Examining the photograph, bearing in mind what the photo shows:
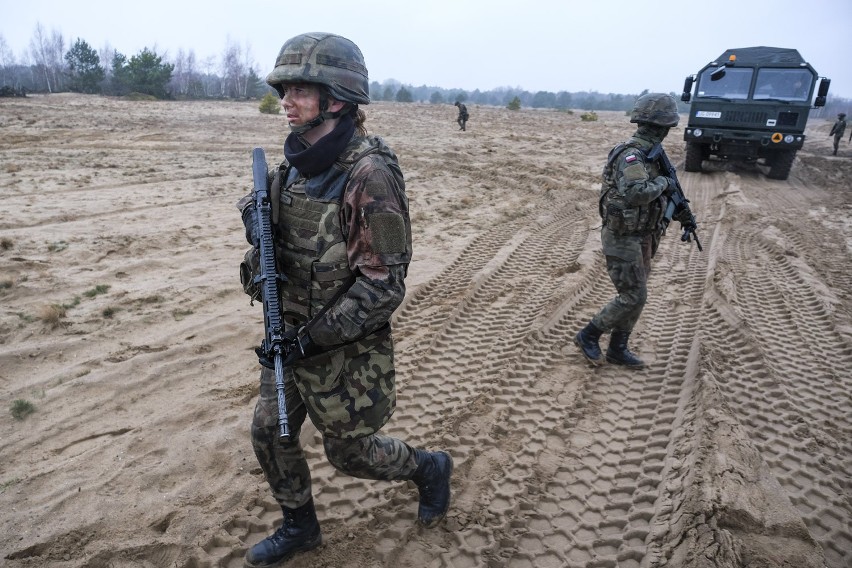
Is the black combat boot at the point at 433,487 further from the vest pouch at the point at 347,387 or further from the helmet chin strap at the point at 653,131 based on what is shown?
the helmet chin strap at the point at 653,131

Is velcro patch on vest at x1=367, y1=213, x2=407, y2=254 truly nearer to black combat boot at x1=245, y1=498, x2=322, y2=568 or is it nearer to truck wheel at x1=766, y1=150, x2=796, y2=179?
black combat boot at x1=245, y1=498, x2=322, y2=568

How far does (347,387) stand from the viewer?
196cm

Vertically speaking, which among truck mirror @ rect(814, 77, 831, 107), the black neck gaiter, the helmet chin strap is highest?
truck mirror @ rect(814, 77, 831, 107)

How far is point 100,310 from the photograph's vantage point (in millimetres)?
4219

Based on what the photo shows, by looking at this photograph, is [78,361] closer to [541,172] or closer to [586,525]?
[586,525]

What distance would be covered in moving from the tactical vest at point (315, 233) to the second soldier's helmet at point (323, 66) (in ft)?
0.56

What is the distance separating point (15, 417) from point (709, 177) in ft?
40.2

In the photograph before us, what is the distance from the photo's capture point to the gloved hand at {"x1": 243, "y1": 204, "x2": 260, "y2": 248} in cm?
198

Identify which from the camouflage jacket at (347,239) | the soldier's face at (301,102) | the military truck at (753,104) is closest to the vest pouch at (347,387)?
the camouflage jacket at (347,239)

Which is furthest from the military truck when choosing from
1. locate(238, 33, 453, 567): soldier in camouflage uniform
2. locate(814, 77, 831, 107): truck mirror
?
locate(238, 33, 453, 567): soldier in camouflage uniform

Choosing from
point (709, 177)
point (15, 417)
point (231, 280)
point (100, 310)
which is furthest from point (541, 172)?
point (15, 417)

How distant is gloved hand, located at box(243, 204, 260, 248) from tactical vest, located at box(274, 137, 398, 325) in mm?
73

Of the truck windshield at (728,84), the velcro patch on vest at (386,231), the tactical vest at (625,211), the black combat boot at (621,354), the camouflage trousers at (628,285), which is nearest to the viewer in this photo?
the velcro patch on vest at (386,231)

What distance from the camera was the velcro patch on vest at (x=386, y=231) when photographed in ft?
5.82
